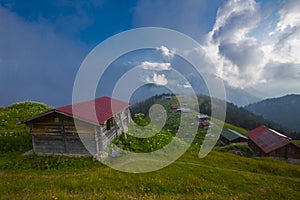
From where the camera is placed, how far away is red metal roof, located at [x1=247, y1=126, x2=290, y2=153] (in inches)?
1438

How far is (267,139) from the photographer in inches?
1596

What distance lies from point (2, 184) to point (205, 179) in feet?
43.8

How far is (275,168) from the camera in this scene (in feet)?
55.5

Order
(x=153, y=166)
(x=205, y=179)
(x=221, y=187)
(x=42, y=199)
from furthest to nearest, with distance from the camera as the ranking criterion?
(x=153, y=166) < (x=205, y=179) < (x=221, y=187) < (x=42, y=199)

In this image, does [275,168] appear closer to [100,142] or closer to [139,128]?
[139,128]

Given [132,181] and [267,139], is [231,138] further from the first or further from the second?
[132,181]

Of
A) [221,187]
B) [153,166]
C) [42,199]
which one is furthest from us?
[153,166]

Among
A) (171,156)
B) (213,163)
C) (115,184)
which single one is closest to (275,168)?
(213,163)

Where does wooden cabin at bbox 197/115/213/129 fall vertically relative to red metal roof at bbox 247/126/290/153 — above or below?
above

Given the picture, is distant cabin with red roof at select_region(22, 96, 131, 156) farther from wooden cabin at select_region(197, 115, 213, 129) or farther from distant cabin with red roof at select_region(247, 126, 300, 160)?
wooden cabin at select_region(197, 115, 213, 129)

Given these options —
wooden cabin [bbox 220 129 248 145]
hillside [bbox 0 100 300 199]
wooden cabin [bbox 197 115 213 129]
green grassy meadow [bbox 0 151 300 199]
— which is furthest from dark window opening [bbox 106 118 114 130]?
wooden cabin [bbox 197 115 213 129]

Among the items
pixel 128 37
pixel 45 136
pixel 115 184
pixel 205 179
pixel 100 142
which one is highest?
pixel 128 37

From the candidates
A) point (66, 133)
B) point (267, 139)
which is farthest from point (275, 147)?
point (66, 133)

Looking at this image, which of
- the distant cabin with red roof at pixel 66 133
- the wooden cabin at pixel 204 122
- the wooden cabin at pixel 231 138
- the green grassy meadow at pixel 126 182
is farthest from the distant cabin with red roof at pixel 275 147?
the wooden cabin at pixel 204 122
